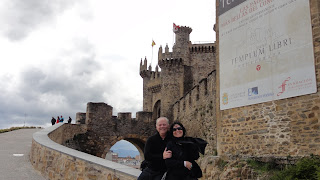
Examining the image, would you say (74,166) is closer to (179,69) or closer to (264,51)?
(264,51)

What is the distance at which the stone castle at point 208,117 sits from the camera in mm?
7999

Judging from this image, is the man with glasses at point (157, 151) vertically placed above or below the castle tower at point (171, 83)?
below

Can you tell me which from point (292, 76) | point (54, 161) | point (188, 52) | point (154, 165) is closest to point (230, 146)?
point (292, 76)

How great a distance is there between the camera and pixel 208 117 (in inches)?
598

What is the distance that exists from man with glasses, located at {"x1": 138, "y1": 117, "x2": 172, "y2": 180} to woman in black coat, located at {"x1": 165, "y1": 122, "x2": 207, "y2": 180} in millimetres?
123

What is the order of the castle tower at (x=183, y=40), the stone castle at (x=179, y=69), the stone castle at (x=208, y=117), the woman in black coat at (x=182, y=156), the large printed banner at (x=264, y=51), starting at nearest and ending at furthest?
the woman in black coat at (x=182, y=156) → the stone castle at (x=208, y=117) → the large printed banner at (x=264, y=51) → the stone castle at (x=179, y=69) → the castle tower at (x=183, y=40)

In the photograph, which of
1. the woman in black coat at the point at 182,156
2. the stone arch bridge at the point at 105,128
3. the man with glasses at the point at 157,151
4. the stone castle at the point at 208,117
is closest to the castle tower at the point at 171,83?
the stone castle at the point at 208,117

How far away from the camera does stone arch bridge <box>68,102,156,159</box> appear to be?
932 inches

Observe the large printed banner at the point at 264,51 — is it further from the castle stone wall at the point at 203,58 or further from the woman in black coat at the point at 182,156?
the castle stone wall at the point at 203,58

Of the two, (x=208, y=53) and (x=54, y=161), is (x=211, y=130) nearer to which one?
(x=54, y=161)

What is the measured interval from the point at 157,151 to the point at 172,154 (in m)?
0.22

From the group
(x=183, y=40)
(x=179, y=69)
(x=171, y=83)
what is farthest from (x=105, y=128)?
(x=183, y=40)

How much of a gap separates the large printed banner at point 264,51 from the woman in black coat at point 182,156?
5482mm

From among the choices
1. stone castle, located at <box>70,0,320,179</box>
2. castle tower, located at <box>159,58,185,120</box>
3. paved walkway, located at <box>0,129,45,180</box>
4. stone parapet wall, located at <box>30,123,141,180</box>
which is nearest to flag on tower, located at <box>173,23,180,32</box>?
stone castle, located at <box>70,0,320,179</box>
